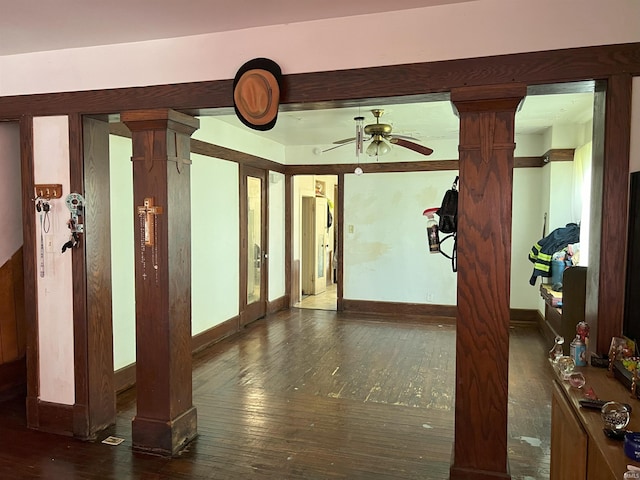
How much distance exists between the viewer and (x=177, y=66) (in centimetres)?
285

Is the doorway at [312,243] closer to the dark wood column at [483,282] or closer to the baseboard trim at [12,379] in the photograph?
the baseboard trim at [12,379]

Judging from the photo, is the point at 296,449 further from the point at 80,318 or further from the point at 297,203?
the point at 297,203

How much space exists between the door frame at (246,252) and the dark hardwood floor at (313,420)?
32.6 inches

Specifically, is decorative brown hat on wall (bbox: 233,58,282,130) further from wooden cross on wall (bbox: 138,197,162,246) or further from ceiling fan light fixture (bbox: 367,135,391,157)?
ceiling fan light fixture (bbox: 367,135,391,157)

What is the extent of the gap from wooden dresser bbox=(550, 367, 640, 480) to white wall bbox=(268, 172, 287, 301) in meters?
5.41

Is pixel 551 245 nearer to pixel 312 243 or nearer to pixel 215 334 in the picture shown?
pixel 215 334

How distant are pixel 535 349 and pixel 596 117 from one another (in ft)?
11.9

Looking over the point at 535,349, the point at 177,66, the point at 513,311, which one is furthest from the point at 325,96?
the point at 513,311

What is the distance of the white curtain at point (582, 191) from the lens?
16.2 ft

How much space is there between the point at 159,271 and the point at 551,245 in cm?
447

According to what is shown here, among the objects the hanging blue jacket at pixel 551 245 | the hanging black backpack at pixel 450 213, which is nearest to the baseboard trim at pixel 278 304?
the hanging blue jacket at pixel 551 245

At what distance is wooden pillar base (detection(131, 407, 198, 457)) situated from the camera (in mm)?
2930

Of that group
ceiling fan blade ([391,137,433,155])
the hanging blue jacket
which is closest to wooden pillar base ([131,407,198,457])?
ceiling fan blade ([391,137,433,155])

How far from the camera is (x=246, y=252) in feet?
20.6
